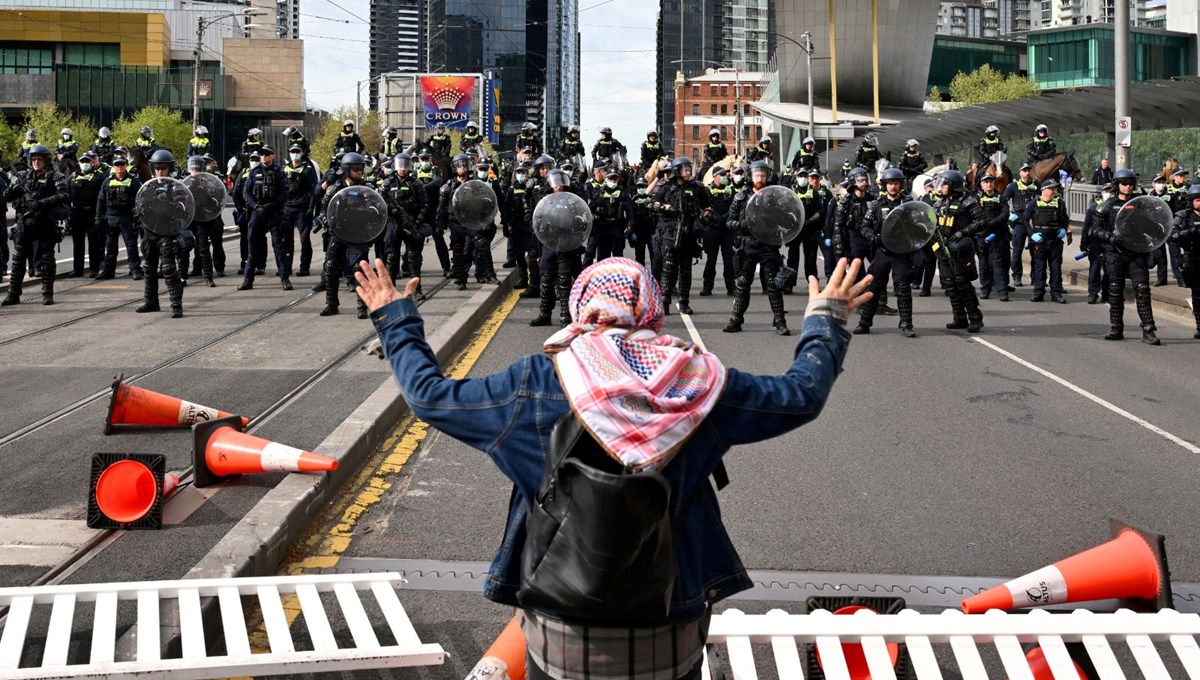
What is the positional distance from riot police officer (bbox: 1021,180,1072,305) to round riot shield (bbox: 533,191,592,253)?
7.37 m

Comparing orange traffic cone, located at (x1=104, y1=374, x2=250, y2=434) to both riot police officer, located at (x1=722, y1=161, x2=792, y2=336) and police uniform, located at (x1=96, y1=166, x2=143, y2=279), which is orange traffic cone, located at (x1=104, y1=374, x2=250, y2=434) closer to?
riot police officer, located at (x1=722, y1=161, x2=792, y2=336)

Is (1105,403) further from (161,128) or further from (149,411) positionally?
(161,128)

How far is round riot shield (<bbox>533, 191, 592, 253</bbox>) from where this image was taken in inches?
583

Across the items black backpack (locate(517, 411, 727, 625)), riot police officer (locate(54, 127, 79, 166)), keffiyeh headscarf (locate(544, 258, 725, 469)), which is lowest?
black backpack (locate(517, 411, 727, 625))

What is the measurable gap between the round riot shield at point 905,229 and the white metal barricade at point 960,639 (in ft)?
34.4

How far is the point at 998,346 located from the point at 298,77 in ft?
305

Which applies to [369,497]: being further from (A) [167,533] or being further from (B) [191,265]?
(B) [191,265]

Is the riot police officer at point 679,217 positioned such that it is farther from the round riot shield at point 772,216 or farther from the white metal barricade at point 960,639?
the white metal barricade at point 960,639

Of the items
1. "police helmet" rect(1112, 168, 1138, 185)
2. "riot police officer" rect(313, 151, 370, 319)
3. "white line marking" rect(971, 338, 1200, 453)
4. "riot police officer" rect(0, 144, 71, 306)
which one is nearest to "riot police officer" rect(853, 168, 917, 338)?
"white line marking" rect(971, 338, 1200, 453)

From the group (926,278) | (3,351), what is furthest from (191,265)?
(926,278)

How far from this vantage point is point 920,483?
7777 mm

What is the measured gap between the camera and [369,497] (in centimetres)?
727

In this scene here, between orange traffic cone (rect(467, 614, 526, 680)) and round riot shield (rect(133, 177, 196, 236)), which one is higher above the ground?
round riot shield (rect(133, 177, 196, 236))

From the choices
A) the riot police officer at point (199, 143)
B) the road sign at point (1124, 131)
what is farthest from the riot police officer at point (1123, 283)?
the riot police officer at point (199, 143)
